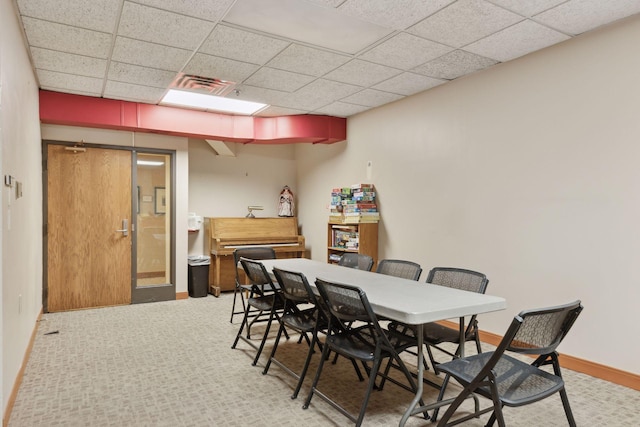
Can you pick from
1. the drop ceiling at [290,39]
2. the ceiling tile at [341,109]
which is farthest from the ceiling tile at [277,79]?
the ceiling tile at [341,109]

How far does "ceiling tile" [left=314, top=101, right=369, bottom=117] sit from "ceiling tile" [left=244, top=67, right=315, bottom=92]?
2.86ft

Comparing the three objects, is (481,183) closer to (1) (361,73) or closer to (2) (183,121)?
(1) (361,73)

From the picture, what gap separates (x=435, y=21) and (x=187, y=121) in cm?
381

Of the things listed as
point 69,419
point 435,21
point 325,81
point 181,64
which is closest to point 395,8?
point 435,21

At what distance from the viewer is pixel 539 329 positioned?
1.90m

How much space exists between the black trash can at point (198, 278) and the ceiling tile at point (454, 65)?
417 cm

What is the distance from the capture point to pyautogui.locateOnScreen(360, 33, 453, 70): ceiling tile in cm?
346

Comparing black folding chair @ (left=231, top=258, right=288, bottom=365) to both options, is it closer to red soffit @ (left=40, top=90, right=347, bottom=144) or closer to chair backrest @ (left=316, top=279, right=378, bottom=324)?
chair backrest @ (left=316, top=279, right=378, bottom=324)

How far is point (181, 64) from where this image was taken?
13.1 ft

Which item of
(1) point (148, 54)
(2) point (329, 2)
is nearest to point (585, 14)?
(2) point (329, 2)

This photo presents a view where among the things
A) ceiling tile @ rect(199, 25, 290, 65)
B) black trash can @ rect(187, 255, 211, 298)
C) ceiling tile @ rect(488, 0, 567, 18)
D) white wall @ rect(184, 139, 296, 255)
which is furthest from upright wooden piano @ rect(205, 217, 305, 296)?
ceiling tile @ rect(488, 0, 567, 18)

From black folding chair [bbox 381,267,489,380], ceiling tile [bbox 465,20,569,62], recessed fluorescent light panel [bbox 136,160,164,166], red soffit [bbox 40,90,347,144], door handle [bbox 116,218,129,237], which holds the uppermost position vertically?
ceiling tile [bbox 465,20,569,62]

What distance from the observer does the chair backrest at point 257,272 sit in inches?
134

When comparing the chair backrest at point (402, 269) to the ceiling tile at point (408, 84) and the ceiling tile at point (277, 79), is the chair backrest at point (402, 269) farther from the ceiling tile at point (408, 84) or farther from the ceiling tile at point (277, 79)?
the ceiling tile at point (277, 79)
